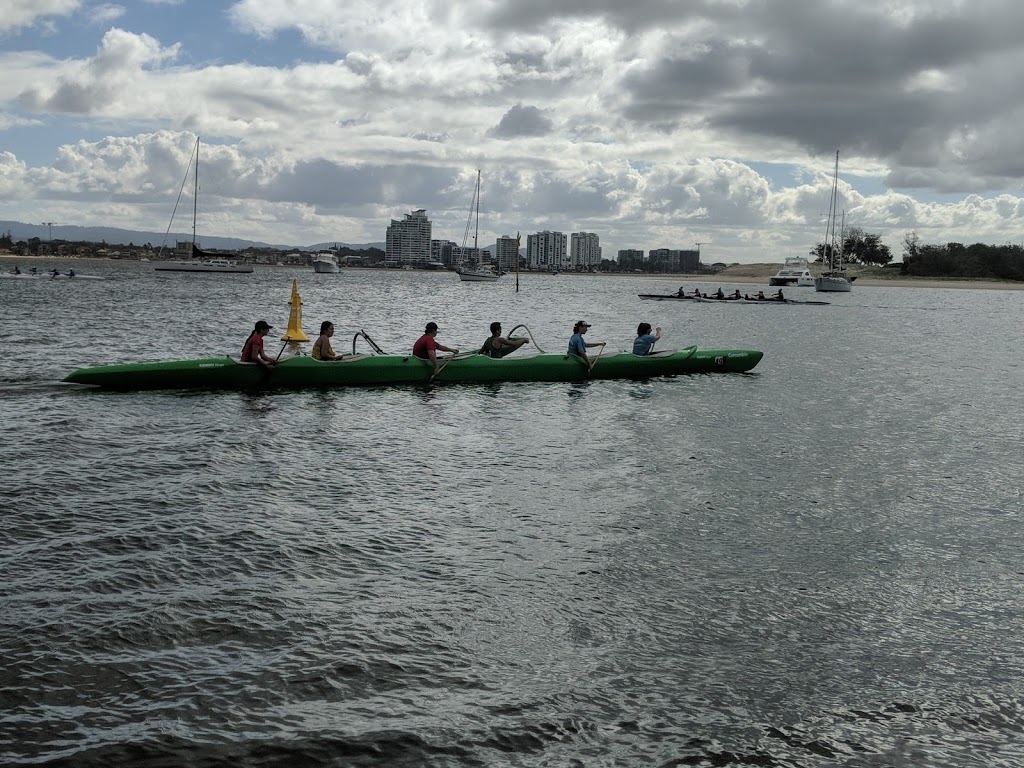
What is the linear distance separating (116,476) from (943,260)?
15973 centimetres

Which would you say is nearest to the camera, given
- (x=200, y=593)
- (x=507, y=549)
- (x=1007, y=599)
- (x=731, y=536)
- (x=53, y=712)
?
(x=53, y=712)

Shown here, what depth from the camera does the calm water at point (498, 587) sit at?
18.3ft

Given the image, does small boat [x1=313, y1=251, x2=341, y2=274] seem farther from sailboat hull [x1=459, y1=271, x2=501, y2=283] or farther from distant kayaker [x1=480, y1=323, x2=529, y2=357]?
distant kayaker [x1=480, y1=323, x2=529, y2=357]

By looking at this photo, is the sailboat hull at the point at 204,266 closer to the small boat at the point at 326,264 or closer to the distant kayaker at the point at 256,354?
the small boat at the point at 326,264

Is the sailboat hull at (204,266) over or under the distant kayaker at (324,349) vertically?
over

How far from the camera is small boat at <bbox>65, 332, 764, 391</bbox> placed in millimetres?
18547

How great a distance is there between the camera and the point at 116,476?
11.6m

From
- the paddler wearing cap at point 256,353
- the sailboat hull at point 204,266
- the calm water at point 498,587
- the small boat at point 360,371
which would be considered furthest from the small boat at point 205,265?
the calm water at point 498,587

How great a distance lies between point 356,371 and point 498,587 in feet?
40.5

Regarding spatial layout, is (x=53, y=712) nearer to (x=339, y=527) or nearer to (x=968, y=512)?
(x=339, y=527)

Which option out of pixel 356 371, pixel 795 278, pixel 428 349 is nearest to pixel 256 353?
pixel 356 371

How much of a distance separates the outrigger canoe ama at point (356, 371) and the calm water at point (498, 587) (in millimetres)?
872

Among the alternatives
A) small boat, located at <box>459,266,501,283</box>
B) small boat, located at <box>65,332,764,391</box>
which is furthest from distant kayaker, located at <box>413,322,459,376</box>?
small boat, located at <box>459,266,501,283</box>

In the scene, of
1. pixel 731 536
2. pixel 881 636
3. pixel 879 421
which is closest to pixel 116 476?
pixel 731 536
